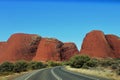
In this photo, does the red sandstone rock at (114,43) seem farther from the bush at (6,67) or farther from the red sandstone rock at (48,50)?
the bush at (6,67)

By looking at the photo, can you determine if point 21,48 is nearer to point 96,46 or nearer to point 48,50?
point 48,50

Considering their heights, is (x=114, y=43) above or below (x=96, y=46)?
above

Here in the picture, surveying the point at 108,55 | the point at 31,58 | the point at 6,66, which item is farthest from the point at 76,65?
the point at 31,58

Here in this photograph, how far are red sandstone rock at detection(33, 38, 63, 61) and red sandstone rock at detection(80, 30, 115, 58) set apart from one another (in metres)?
16.4

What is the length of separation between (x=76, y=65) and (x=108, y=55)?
7531 centimetres

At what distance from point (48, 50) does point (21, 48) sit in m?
14.9

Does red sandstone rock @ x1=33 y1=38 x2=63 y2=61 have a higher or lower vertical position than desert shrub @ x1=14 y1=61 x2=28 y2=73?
higher

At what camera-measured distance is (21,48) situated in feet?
517

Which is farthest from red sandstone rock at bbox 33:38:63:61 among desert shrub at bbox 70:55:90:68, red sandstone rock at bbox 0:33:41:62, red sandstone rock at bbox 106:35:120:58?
desert shrub at bbox 70:55:90:68

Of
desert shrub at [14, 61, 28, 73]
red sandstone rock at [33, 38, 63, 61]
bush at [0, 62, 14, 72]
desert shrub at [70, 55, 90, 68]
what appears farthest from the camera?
red sandstone rock at [33, 38, 63, 61]

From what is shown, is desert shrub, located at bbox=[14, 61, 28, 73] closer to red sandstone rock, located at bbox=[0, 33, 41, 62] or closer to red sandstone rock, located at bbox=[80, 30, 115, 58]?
red sandstone rock, located at bbox=[80, 30, 115, 58]

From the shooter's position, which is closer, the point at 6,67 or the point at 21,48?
the point at 6,67

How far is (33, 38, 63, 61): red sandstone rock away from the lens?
162125 mm

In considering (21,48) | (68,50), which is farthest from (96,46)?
(21,48)
